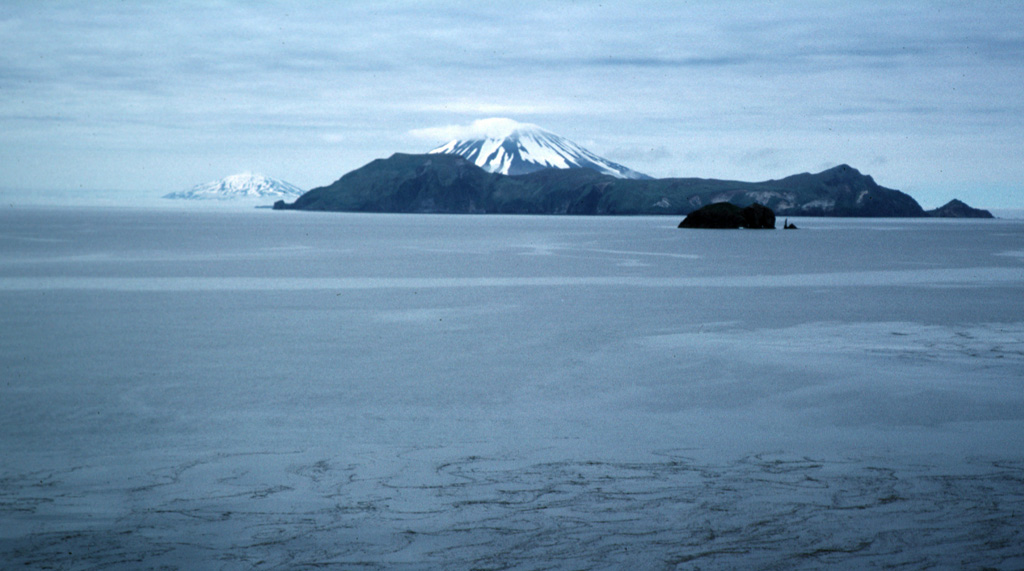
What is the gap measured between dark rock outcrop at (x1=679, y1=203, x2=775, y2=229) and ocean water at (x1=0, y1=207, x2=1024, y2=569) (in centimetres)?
8206

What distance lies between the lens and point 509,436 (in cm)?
910

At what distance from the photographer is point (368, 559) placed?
583cm

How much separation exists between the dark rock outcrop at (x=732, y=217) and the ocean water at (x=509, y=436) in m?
82.1

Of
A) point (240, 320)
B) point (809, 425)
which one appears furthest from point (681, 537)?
point (240, 320)

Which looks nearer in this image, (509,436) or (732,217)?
(509,436)

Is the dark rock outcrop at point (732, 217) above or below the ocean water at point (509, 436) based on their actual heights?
above

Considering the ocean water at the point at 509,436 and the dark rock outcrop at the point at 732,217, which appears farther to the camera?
the dark rock outcrop at the point at 732,217

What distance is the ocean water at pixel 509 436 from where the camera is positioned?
6.12 m

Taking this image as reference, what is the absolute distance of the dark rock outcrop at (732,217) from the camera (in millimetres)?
101250

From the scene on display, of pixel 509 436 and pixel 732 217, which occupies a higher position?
pixel 732 217

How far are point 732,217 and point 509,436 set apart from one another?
96.0 meters

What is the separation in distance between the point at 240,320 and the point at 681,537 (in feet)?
45.1

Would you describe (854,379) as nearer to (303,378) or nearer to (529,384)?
(529,384)

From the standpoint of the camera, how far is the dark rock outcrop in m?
101
